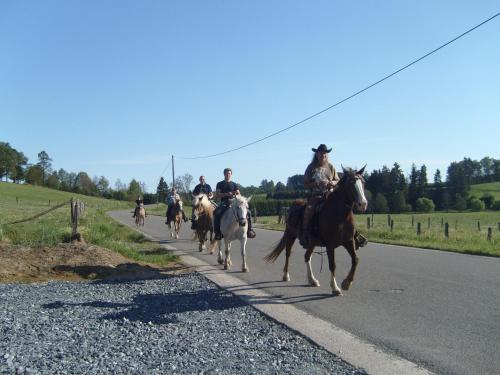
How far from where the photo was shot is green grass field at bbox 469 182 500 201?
324ft

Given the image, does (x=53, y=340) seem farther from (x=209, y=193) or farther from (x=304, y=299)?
(x=209, y=193)

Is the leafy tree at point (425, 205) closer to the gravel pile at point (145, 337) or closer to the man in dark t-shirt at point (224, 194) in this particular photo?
the man in dark t-shirt at point (224, 194)

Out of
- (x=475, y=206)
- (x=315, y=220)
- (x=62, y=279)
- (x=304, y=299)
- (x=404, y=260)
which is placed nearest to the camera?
(x=304, y=299)

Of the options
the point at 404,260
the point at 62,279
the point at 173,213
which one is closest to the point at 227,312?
the point at 62,279

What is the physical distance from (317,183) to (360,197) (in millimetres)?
1187

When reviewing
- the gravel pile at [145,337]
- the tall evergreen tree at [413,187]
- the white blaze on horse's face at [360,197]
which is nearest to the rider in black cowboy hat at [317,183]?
the white blaze on horse's face at [360,197]

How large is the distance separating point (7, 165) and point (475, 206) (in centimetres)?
11458

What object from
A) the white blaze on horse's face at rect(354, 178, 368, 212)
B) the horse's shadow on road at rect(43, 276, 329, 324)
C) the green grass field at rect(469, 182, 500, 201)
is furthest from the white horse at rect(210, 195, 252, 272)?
the green grass field at rect(469, 182, 500, 201)

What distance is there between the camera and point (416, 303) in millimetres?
7344

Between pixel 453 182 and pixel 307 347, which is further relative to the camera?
→ pixel 453 182

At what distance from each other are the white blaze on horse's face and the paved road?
1621 millimetres

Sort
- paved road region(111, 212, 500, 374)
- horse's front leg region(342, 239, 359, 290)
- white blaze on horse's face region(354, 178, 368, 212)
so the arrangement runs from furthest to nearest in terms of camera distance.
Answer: horse's front leg region(342, 239, 359, 290) < white blaze on horse's face region(354, 178, 368, 212) < paved road region(111, 212, 500, 374)

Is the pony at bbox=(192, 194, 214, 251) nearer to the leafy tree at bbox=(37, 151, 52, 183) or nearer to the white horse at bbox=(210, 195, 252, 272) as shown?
the white horse at bbox=(210, 195, 252, 272)

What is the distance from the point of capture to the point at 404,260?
12445 mm
